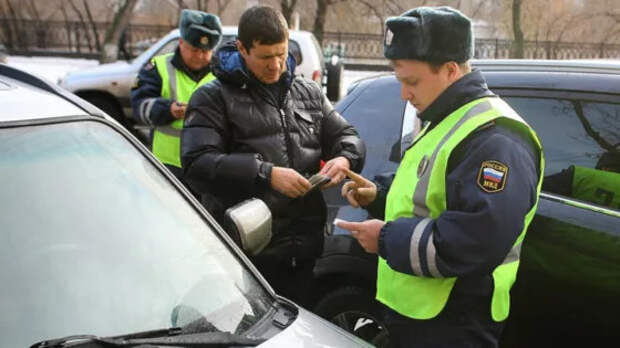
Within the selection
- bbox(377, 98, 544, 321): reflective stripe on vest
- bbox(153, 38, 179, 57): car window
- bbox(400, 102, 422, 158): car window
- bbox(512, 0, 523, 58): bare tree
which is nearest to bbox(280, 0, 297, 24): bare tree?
bbox(512, 0, 523, 58): bare tree

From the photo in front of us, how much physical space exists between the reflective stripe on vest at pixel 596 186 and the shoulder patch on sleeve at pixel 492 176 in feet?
3.50

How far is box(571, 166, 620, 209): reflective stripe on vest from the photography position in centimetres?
279

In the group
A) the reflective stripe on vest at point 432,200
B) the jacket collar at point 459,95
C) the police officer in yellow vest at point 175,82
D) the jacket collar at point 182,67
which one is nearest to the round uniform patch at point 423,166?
the reflective stripe on vest at point 432,200

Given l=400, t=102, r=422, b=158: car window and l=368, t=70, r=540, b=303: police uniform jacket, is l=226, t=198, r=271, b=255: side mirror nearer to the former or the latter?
l=368, t=70, r=540, b=303: police uniform jacket

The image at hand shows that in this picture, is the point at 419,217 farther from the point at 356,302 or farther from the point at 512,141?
the point at 356,302

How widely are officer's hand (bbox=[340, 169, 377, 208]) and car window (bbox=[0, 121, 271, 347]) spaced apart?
0.60 meters

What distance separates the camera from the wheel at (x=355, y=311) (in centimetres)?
312

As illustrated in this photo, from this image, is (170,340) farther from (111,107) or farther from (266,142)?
(111,107)

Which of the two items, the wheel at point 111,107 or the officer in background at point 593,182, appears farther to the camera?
the wheel at point 111,107

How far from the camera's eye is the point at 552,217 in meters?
2.79

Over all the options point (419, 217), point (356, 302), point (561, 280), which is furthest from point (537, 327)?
point (419, 217)

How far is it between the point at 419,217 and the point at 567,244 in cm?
94

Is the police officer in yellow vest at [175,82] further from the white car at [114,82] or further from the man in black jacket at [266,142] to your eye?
the white car at [114,82]

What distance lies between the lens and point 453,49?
6.72 ft
